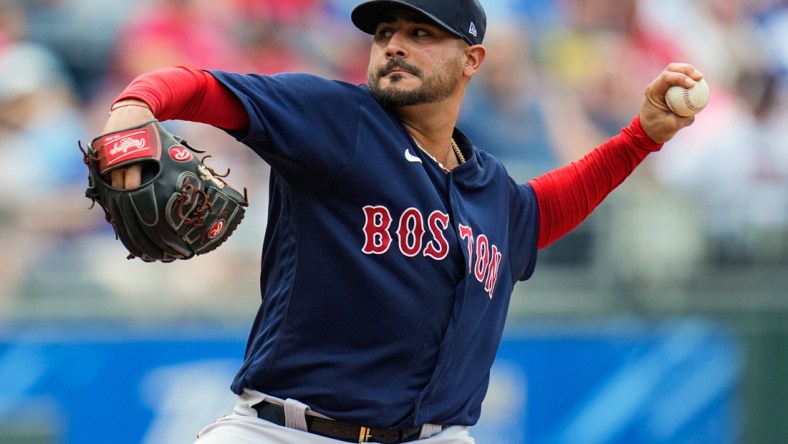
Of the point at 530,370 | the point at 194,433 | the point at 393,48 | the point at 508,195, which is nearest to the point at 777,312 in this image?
the point at 530,370

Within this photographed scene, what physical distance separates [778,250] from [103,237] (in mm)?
3963

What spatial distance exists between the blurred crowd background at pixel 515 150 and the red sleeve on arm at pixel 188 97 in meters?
3.31

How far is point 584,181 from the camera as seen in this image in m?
4.21

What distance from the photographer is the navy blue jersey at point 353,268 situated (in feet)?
11.2

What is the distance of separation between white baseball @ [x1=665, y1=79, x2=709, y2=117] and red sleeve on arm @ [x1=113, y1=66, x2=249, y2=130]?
145 cm

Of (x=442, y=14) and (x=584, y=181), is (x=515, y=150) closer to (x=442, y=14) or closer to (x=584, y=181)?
(x=584, y=181)

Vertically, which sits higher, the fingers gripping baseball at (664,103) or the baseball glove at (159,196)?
the fingers gripping baseball at (664,103)

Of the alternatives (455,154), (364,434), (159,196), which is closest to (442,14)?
(455,154)

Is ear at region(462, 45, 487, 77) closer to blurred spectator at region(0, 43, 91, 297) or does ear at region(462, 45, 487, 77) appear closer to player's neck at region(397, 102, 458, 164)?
player's neck at region(397, 102, 458, 164)

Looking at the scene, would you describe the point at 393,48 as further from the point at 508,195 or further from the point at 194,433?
the point at 194,433

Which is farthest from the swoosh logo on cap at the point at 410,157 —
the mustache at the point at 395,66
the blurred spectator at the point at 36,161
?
the blurred spectator at the point at 36,161

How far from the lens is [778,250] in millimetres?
7648

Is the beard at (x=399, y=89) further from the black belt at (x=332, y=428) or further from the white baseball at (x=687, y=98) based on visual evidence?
the black belt at (x=332, y=428)

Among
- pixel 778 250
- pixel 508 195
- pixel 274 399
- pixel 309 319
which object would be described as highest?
pixel 778 250
